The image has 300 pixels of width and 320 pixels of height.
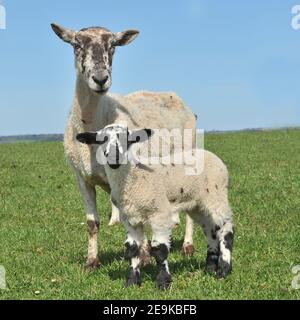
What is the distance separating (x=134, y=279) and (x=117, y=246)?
3.23 metres

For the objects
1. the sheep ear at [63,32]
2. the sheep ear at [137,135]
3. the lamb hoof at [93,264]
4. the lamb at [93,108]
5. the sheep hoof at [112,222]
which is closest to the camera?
the sheep ear at [137,135]

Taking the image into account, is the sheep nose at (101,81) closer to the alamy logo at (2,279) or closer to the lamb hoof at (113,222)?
the alamy logo at (2,279)

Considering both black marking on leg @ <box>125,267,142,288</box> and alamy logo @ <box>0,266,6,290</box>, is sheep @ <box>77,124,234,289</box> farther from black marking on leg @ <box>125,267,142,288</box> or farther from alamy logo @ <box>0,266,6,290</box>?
alamy logo @ <box>0,266,6,290</box>

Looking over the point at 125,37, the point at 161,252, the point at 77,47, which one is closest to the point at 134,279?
the point at 161,252

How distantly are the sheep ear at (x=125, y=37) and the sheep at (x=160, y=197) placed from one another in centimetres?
175

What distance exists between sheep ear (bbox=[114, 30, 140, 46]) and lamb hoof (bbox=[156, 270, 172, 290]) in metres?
3.36

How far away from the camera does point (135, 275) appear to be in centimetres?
872

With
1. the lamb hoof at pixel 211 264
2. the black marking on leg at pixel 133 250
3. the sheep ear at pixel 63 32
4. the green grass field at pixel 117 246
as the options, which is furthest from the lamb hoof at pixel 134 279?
the sheep ear at pixel 63 32

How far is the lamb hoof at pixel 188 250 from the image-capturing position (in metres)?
10.9

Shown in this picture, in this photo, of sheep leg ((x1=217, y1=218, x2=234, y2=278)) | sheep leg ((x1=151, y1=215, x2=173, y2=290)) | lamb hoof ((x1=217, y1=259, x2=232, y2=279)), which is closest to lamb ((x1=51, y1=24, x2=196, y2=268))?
sheep leg ((x1=151, y1=215, x2=173, y2=290))

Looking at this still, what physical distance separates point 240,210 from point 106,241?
3.93 m
